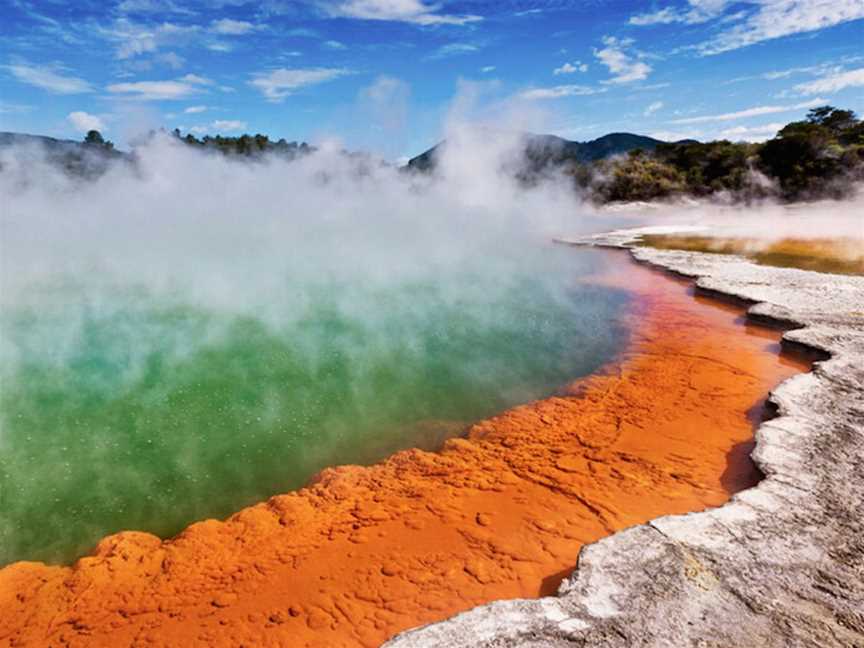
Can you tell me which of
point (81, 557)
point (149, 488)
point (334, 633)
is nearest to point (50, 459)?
point (149, 488)

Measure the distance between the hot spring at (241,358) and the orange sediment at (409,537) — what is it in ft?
1.37

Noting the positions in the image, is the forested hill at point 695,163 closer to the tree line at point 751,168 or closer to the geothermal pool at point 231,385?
the tree line at point 751,168

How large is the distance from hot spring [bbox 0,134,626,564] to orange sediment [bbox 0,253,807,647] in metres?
0.42

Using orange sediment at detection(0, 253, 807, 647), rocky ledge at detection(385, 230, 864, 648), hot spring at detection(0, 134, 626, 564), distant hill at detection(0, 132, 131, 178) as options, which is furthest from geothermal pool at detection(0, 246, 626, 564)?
distant hill at detection(0, 132, 131, 178)

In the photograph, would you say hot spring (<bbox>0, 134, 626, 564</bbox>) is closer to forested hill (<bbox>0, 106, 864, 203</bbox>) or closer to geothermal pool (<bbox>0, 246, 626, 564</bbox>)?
geothermal pool (<bbox>0, 246, 626, 564</bbox>)

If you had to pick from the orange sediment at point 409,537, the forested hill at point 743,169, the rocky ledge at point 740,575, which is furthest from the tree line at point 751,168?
the rocky ledge at point 740,575

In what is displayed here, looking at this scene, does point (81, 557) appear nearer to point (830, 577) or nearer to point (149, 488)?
point (149, 488)

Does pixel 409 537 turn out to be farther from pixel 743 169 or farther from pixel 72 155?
pixel 72 155

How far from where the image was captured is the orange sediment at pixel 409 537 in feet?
9.39

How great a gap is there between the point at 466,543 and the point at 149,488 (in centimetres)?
262

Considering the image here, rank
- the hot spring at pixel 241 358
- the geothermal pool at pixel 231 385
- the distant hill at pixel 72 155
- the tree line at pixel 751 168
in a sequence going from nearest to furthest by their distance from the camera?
the geothermal pool at pixel 231 385, the hot spring at pixel 241 358, the tree line at pixel 751 168, the distant hill at pixel 72 155

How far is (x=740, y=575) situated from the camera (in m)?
2.60

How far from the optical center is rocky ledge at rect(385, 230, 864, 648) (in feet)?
7.57

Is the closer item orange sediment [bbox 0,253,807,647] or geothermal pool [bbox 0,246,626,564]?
orange sediment [bbox 0,253,807,647]
